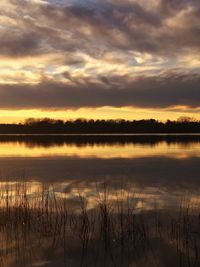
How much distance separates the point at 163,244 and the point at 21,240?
252 centimetres

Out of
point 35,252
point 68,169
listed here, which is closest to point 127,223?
point 35,252

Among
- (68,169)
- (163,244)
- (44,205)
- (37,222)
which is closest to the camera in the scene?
(163,244)

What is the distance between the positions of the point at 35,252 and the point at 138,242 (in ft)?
6.06

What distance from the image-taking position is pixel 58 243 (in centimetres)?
735

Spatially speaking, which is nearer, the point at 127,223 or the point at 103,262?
the point at 103,262

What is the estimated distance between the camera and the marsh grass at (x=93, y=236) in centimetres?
654

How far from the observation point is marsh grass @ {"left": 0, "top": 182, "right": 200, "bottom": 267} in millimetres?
6539

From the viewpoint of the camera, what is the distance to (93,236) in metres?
7.74

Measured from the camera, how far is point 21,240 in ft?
24.4

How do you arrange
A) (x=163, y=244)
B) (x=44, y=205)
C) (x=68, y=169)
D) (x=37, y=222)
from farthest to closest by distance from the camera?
(x=68, y=169) < (x=44, y=205) < (x=37, y=222) < (x=163, y=244)

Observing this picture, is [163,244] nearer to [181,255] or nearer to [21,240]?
[181,255]

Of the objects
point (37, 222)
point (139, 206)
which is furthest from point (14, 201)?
point (139, 206)

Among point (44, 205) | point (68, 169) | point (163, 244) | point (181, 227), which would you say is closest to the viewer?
point (163, 244)

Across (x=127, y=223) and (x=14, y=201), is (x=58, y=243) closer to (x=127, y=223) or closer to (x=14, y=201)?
(x=127, y=223)
